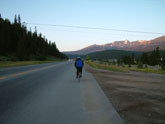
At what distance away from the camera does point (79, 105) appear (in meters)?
4.97

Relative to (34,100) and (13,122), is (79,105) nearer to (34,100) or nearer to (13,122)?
(34,100)

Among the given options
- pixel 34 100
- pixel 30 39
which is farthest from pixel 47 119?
pixel 30 39

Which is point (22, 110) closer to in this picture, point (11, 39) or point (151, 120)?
point (151, 120)

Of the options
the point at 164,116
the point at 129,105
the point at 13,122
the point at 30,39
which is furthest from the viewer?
the point at 30,39

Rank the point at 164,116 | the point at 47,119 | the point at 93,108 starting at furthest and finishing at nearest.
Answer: the point at 93,108 → the point at 164,116 → the point at 47,119

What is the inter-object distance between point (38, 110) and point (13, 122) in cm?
95

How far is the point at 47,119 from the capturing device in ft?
12.2

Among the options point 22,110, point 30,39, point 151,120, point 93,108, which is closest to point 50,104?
point 22,110

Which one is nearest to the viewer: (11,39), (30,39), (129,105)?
(129,105)

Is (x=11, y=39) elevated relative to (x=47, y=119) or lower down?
elevated

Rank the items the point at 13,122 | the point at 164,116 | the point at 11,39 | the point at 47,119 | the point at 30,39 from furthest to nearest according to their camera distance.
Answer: the point at 30,39, the point at 11,39, the point at 164,116, the point at 47,119, the point at 13,122

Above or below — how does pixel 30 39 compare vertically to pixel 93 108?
above

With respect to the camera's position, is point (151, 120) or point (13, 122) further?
point (151, 120)

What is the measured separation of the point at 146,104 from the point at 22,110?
170 inches
